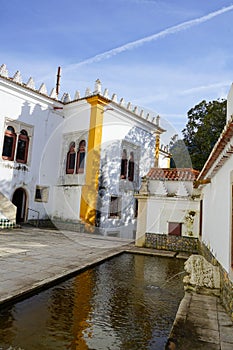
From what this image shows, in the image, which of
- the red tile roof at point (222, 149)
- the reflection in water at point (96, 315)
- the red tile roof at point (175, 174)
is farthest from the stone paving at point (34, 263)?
the red tile roof at point (222, 149)

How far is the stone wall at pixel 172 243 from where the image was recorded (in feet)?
31.7

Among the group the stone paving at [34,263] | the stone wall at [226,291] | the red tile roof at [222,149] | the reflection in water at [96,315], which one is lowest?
the reflection in water at [96,315]

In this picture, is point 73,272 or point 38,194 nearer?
point 73,272

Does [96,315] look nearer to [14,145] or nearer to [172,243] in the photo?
[172,243]

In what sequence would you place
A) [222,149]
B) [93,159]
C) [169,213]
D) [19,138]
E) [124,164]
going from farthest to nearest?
[124,164]
[93,159]
[19,138]
[169,213]
[222,149]

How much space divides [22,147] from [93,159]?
391cm

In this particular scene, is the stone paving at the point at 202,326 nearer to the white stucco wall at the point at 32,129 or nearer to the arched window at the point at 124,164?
the white stucco wall at the point at 32,129

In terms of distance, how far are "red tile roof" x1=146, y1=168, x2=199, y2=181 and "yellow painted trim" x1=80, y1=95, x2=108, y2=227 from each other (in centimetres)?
505

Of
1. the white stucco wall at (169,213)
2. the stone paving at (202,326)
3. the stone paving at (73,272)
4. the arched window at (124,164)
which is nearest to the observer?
the stone paving at (202,326)

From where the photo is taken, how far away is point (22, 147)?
1518 cm

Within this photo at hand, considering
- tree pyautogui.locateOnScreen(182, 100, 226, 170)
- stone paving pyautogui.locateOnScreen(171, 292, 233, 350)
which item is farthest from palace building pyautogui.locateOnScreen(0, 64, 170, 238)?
stone paving pyautogui.locateOnScreen(171, 292, 233, 350)

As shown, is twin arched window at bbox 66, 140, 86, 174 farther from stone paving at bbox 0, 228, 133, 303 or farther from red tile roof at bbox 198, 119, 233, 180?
red tile roof at bbox 198, 119, 233, 180

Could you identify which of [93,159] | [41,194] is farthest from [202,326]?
[41,194]

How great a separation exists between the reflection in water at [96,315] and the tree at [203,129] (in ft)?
43.3
